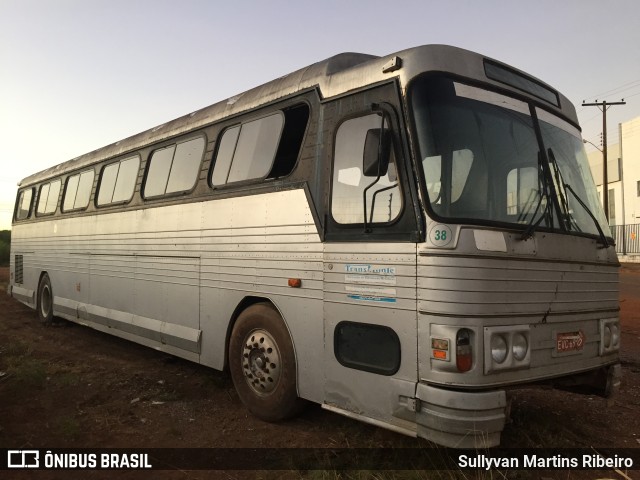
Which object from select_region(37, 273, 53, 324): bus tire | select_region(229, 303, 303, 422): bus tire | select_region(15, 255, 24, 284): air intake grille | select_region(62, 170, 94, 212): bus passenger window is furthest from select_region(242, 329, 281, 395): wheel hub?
select_region(15, 255, 24, 284): air intake grille

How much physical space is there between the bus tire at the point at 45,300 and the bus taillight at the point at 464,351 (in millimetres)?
10305

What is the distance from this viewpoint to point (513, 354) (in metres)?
3.69

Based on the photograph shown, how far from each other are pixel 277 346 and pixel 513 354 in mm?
2248

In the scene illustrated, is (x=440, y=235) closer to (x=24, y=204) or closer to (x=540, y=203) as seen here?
(x=540, y=203)

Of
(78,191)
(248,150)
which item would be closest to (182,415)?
(248,150)

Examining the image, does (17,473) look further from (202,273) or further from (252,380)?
(202,273)

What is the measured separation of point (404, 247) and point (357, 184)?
29.7 inches

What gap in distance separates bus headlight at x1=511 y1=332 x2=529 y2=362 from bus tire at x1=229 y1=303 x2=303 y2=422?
2.03 metres

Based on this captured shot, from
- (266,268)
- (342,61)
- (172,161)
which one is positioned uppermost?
(342,61)

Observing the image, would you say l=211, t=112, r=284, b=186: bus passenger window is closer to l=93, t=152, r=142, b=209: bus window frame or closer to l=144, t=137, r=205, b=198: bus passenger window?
l=144, t=137, r=205, b=198: bus passenger window

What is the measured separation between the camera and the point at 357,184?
4.24 m

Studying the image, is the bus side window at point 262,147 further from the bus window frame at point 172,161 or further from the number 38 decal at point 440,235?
the number 38 decal at point 440,235

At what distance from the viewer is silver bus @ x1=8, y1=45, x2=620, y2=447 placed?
11.8 ft

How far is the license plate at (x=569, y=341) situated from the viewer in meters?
4.05
